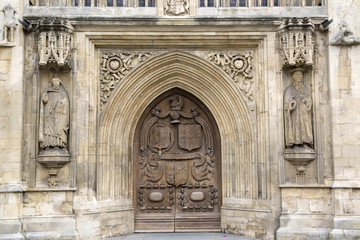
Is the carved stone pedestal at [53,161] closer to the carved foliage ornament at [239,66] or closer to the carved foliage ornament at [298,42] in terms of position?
the carved foliage ornament at [239,66]

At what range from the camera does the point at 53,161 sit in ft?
33.0

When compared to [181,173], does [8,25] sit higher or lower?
higher

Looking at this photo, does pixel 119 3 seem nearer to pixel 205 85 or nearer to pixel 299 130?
pixel 205 85

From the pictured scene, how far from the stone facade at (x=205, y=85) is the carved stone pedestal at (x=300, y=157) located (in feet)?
0.08

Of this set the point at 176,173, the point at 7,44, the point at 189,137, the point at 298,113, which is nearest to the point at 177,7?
the point at 189,137

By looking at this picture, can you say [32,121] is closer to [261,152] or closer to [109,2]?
[109,2]

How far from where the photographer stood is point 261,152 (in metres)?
10.5

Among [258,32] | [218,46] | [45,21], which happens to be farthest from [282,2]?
[45,21]

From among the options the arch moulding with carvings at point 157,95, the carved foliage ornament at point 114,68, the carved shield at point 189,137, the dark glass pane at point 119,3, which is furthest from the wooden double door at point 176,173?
the dark glass pane at point 119,3

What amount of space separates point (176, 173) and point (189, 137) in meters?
0.96

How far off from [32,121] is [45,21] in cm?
226

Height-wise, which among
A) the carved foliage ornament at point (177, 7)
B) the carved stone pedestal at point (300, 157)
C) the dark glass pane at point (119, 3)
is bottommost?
the carved stone pedestal at point (300, 157)

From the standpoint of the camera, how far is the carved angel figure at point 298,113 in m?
10.2

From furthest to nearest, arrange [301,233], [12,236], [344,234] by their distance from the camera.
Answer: [301,233], [344,234], [12,236]
